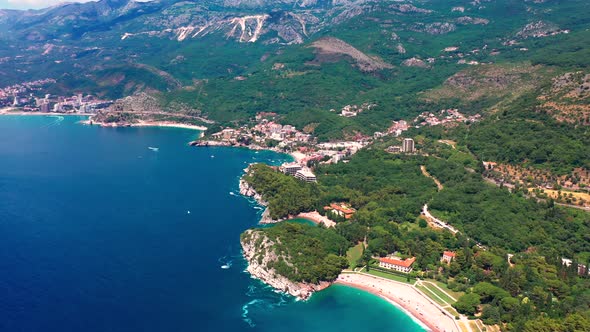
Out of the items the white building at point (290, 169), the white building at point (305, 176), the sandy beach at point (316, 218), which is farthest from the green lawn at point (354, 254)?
the white building at point (290, 169)

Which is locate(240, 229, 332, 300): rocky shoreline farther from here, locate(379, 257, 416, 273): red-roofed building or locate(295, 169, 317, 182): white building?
locate(295, 169, 317, 182): white building

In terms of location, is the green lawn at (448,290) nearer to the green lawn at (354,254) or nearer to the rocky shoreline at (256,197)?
the green lawn at (354,254)

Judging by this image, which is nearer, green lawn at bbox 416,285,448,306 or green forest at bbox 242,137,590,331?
green forest at bbox 242,137,590,331

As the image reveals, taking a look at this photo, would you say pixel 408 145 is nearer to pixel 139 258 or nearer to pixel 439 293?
pixel 439 293

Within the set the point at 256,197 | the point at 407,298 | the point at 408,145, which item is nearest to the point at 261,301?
the point at 407,298

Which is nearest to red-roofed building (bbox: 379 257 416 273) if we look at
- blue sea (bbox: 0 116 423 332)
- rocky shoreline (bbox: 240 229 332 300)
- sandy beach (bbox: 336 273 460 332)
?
sandy beach (bbox: 336 273 460 332)

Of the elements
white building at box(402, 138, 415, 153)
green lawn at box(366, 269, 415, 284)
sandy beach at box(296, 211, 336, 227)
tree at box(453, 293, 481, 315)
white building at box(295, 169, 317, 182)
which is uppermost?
white building at box(402, 138, 415, 153)

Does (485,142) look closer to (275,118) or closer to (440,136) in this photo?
(440,136)
